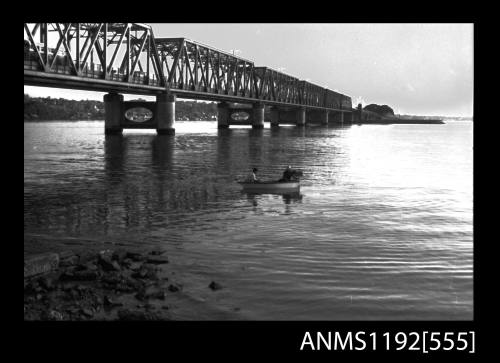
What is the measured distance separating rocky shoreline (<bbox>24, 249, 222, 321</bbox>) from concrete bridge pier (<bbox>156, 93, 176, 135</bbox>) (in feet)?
356

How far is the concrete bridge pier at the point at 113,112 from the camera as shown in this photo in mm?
123244

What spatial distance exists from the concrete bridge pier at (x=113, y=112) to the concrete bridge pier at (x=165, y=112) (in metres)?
8.86

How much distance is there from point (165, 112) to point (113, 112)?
12.2 m

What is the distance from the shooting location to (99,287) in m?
15.5

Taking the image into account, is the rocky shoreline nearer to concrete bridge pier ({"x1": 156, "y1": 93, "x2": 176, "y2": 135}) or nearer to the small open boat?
the small open boat

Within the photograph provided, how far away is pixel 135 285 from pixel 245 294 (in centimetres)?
322

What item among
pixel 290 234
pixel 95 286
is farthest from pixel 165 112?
pixel 95 286

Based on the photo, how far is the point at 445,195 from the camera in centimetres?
3803
